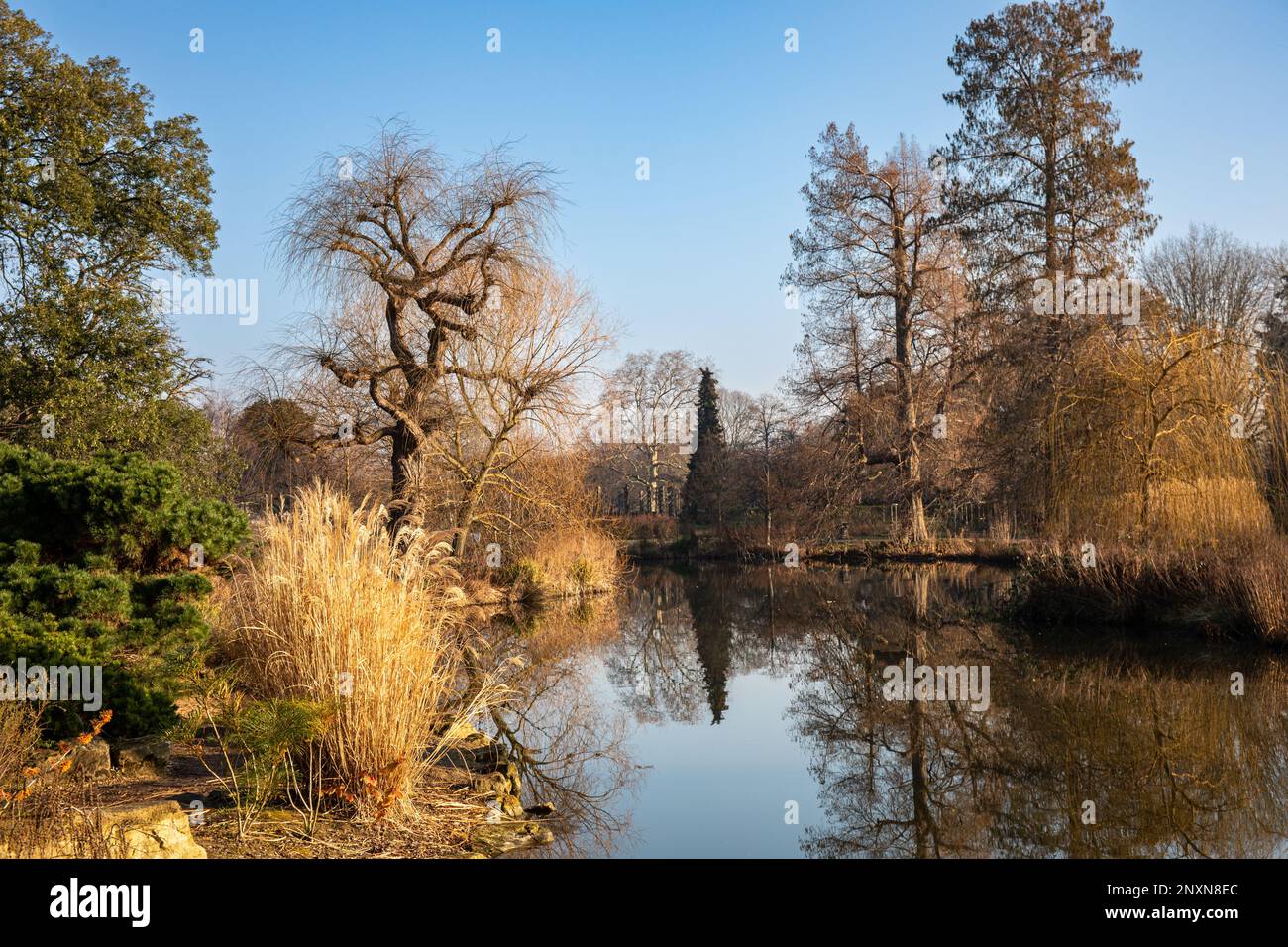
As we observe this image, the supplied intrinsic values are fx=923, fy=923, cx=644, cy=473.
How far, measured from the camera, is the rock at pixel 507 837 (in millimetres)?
5078

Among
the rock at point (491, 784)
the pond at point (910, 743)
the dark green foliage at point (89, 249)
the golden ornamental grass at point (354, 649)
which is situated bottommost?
the pond at point (910, 743)

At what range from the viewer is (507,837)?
17.4 ft

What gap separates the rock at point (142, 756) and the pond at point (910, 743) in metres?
2.31

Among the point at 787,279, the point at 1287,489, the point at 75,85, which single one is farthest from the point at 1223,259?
the point at 75,85

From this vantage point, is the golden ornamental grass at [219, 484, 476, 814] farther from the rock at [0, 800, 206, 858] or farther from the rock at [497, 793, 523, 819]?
the rock at [0, 800, 206, 858]

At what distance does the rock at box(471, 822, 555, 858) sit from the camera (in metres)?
5.08

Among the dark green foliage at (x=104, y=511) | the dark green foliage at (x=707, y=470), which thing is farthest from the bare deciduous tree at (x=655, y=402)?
the dark green foliage at (x=104, y=511)

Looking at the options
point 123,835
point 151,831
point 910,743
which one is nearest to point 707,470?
point 910,743

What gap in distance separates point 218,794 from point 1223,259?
1564 inches

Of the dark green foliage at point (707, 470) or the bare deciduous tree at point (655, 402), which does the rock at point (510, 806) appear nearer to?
the dark green foliage at point (707, 470)

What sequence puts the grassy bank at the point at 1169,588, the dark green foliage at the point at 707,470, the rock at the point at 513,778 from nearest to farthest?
the rock at the point at 513,778
the grassy bank at the point at 1169,588
the dark green foliage at the point at 707,470

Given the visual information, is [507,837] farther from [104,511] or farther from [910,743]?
[104,511]

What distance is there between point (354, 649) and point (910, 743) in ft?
14.3

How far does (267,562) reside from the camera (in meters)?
6.88
